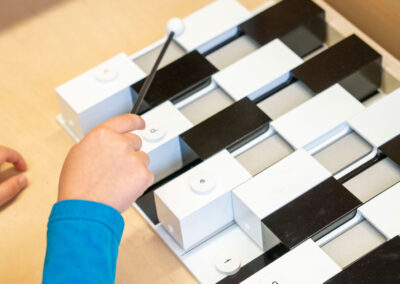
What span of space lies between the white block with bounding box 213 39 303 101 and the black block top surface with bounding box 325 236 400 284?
0.93 ft

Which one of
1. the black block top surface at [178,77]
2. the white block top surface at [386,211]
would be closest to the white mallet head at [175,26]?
the black block top surface at [178,77]

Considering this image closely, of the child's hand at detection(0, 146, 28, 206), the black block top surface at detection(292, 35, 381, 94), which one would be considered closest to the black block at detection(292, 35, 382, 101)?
the black block top surface at detection(292, 35, 381, 94)

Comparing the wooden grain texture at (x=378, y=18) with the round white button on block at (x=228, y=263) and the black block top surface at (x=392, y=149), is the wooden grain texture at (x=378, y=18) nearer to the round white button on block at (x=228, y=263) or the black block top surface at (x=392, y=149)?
the black block top surface at (x=392, y=149)

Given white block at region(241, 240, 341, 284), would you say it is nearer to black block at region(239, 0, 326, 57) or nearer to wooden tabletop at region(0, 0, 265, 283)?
A: wooden tabletop at region(0, 0, 265, 283)

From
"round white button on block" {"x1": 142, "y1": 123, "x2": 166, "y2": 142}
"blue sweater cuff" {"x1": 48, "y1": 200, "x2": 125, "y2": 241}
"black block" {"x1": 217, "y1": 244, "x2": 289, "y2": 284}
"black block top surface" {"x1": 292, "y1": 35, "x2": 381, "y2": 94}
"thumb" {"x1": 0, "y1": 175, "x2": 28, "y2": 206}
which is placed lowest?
"black block" {"x1": 217, "y1": 244, "x2": 289, "y2": 284}

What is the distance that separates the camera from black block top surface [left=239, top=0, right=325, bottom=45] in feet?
3.74

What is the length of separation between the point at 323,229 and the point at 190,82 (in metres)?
0.28

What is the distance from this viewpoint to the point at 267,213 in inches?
36.7

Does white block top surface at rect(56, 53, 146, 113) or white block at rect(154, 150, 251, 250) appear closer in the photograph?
white block at rect(154, 150, 251, 250)

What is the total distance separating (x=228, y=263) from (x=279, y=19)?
377 mm

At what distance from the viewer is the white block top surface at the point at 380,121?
999mm

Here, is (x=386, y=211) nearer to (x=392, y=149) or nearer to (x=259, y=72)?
(x=392, y=149)

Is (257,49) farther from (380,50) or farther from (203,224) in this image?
(203,224)

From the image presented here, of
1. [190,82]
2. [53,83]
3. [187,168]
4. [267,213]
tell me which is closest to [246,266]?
[267,213]
